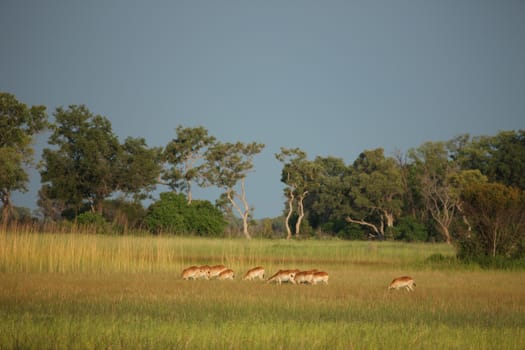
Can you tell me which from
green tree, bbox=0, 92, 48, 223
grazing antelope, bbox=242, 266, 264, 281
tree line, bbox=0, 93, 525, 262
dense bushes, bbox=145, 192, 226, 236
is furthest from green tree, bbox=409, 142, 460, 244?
grazing antelope, bbox=242, 266, 264, 281

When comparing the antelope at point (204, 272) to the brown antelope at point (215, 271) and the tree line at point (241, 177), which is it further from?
the tree line at point (241, 177)

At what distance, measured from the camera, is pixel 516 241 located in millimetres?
22406

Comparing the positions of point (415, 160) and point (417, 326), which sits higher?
point (415, 160)

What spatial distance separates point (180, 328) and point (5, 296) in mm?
5071

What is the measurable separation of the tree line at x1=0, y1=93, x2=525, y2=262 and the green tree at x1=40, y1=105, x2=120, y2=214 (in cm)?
8

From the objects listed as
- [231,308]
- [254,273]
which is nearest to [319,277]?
[254,273]

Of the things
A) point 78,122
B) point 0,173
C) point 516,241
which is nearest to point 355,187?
point 78,122

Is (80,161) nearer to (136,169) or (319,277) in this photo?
(136,169)

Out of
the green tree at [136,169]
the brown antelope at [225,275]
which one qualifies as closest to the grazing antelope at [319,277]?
the brown antelope at [225,275]

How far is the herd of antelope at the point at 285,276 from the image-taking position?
46.0ft

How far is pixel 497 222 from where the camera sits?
73.2ft

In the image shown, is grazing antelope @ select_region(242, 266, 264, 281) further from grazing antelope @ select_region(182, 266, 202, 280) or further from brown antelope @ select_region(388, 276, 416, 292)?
brown antelope @ select_region(388, 276, 416, 292)

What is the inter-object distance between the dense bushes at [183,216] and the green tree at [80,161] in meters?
4.93

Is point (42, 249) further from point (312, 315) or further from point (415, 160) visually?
point (415, 160)
